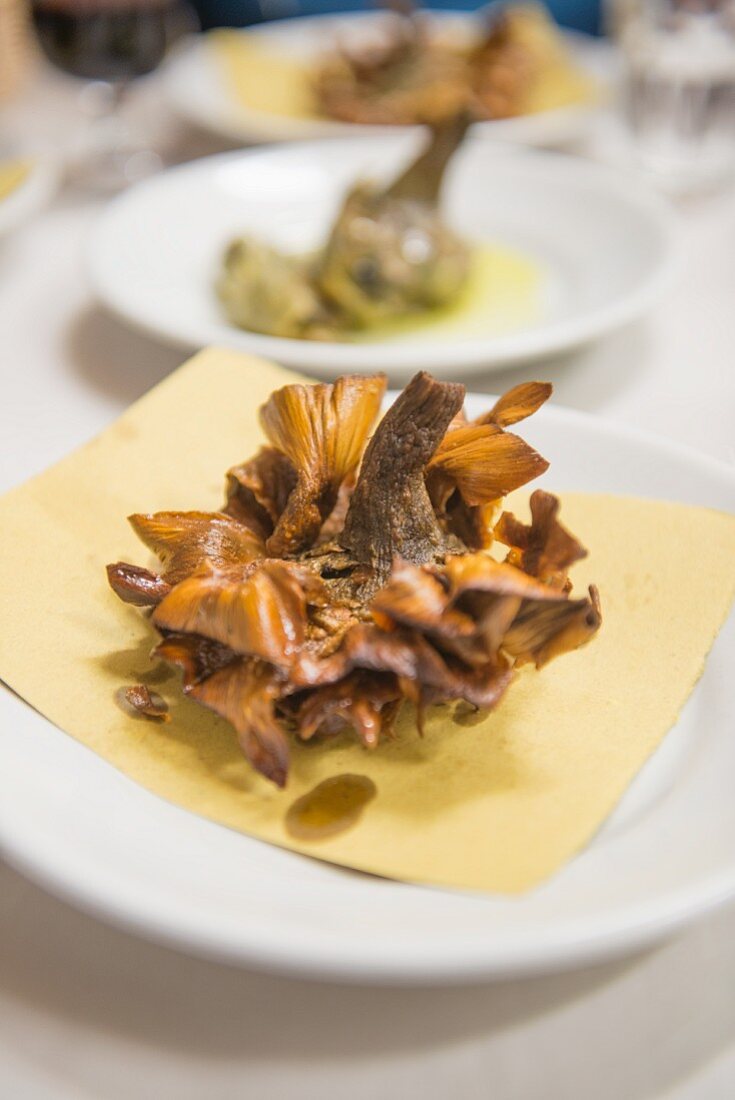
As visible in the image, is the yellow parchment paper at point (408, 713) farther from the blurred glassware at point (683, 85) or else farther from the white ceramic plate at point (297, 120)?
the blurred glassware at point (683, 85)

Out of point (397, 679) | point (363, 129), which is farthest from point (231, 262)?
point (397, 679)

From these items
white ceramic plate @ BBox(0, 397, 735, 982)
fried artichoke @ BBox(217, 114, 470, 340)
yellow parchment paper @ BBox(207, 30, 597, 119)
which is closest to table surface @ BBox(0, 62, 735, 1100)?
white ceramic plate @ BBox(0, 397, 735, 982)

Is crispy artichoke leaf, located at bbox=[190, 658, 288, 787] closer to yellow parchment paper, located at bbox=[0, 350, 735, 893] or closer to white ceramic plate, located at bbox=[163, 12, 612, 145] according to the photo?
Result: yellow parchment paper, located at bbox=[0, 350, 735, 893]

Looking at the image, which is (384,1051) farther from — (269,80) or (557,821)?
(269,80)

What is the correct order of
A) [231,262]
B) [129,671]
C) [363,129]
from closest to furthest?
[129,671] → [231,262] → [363,129]

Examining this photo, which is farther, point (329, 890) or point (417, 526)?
point (417, 526)
